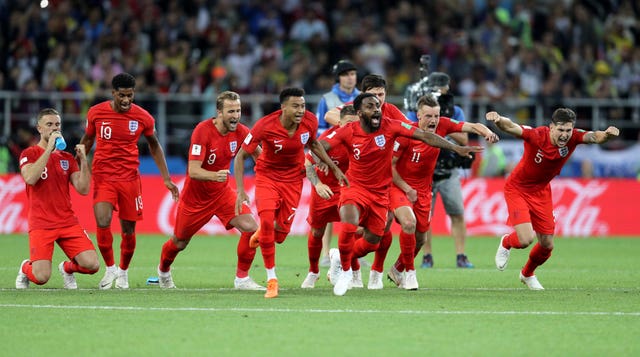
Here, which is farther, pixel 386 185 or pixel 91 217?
pixel 91 217

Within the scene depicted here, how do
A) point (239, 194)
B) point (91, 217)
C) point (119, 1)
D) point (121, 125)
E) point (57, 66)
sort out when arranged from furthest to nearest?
point (119, 1)
point (57, 66)
point (91, 217)
point (121, 125)
point (239, 194)

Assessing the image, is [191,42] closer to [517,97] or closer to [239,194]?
[517,97]

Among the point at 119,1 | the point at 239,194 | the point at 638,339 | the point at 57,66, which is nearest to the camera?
the point at 638,339

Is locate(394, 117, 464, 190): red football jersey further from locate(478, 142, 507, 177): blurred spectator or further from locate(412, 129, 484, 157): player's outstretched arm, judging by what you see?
locate(478, 142, 507, 177): blurred spectator

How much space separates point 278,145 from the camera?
42.5 feet

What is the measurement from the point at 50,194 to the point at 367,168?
3.44 m

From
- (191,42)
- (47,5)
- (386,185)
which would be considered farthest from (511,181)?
(47,5)

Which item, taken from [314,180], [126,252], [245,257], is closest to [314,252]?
[245,257]

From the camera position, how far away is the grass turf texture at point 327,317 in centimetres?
883

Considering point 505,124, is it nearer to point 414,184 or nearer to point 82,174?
point 414,184

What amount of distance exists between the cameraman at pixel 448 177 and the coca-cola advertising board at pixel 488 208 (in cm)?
548

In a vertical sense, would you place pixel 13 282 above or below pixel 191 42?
below

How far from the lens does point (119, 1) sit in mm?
26906

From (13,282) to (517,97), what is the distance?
569 inches
